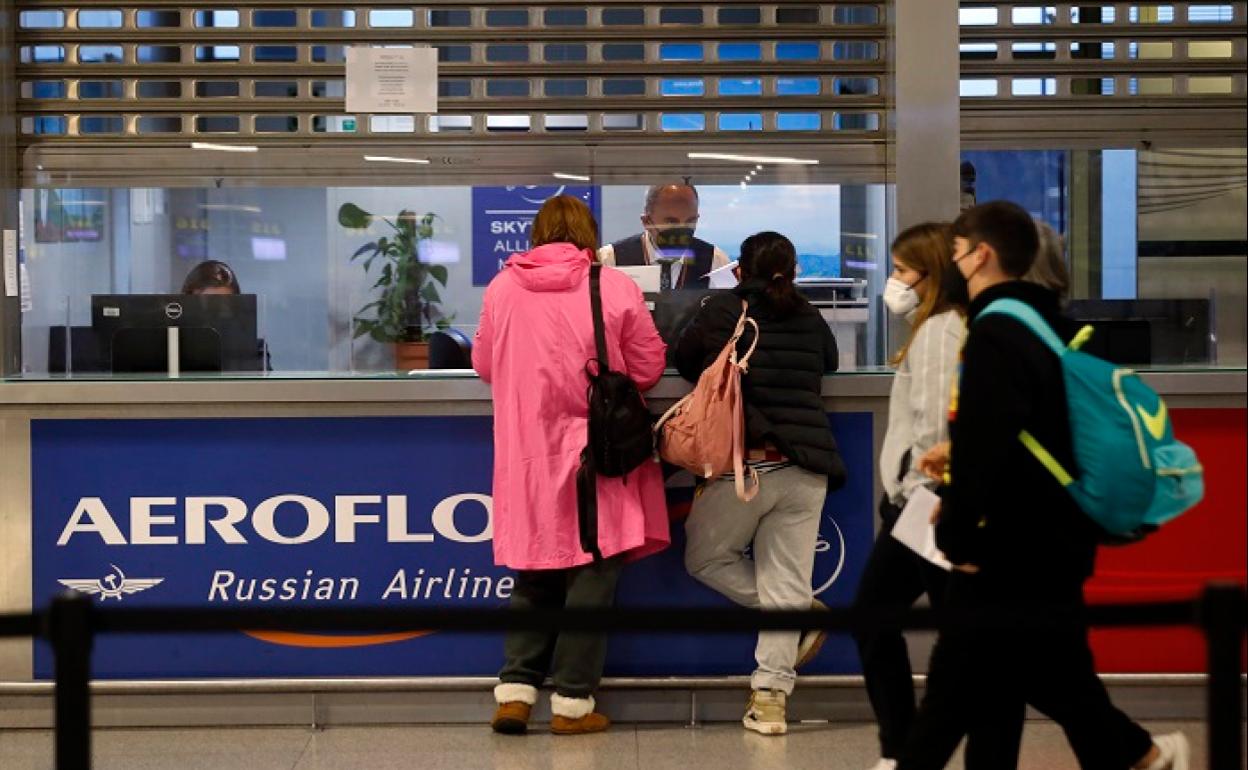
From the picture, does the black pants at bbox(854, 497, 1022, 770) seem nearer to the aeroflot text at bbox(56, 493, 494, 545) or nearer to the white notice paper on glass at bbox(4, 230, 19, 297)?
the aeroflot text at bbox(56, 493, 494, 545)

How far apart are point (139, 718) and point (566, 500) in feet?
4.25

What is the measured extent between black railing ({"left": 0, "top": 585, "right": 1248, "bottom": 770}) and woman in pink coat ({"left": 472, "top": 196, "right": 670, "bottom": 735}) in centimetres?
184

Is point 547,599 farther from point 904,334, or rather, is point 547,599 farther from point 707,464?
point 904,334

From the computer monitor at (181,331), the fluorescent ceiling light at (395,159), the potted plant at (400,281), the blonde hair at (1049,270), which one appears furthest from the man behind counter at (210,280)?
the blonde hair at (1049,270)

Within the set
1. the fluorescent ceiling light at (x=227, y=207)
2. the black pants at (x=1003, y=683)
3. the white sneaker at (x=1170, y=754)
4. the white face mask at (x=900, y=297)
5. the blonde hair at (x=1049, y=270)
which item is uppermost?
the fluorescent ceiling light at (x=227, y=207)

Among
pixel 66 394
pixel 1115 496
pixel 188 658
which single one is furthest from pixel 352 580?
pixel 1115 496

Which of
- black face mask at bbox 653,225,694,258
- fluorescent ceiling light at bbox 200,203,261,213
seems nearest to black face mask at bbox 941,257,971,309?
black face mask at bbox 653,225,694,258

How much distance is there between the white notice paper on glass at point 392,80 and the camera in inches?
239

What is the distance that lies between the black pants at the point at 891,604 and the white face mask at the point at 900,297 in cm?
44

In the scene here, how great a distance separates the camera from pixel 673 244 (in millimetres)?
6645

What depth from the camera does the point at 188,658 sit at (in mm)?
4496

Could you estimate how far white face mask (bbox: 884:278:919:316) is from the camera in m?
3.70

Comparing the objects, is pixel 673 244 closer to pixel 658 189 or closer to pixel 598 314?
pixel 658 189

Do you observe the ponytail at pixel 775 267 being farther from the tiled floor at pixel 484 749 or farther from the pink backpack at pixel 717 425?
the tiled floor at pixel 484 749
